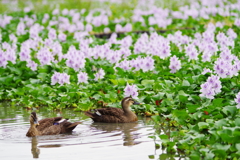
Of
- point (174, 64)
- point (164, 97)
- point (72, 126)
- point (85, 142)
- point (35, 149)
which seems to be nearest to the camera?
point (35, 149)

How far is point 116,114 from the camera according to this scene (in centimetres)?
840

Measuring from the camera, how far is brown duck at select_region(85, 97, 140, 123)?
8.35 meters

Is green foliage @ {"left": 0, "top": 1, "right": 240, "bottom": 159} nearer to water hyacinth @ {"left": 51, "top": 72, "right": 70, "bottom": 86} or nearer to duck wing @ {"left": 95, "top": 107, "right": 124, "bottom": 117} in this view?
water hyacinth @ {"left": 51, "top": 72, "right": 70, "bottom": 86}

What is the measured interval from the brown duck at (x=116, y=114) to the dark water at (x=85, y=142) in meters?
0.09

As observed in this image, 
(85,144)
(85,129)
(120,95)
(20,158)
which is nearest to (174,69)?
(120,95)

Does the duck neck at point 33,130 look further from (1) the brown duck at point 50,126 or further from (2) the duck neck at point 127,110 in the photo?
(2) the duck neck at point 127,110

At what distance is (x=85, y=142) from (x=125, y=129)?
1.03 metres

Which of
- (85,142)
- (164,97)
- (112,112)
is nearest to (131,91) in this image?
(164,97)

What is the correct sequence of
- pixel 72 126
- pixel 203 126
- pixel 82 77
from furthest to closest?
pixel 82 77 → pixel 72 126 → pixel 203 126

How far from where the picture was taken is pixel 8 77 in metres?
10.8

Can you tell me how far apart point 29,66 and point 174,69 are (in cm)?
310

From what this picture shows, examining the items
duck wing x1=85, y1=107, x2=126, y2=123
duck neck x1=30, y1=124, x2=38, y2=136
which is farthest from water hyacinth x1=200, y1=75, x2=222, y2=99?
duck neck x1=30, y1=124, x2=38, y2=136

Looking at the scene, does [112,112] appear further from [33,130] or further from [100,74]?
[100,74]

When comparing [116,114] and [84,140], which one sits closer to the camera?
[84,140]
